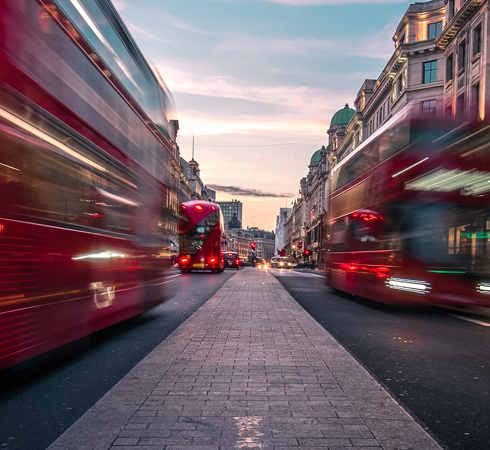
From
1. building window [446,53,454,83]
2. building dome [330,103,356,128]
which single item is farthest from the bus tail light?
building dome [330,103,356,128]

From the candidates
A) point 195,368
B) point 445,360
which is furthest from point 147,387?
point 445,360

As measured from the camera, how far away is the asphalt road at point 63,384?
358 centimetres

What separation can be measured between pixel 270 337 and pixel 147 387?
3121 mm

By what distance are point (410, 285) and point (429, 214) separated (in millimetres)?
1485

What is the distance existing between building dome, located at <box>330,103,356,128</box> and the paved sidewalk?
85109mm

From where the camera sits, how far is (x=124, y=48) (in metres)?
7.16

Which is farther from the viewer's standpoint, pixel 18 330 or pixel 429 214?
pixel 429 214

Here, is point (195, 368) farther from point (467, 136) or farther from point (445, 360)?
point (467, 136)

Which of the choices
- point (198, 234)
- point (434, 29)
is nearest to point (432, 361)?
point (198, 234)

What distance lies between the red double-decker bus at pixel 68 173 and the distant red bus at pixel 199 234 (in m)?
19.1

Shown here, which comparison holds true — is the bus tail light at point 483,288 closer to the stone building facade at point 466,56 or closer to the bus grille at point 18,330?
the bus grille at point 18,330

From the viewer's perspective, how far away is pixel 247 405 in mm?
3943

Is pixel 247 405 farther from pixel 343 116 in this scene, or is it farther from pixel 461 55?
pixel 343 116

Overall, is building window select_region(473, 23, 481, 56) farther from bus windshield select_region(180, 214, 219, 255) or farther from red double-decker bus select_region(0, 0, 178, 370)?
red double-decker bus select_region(0, 0, 178, 370)
